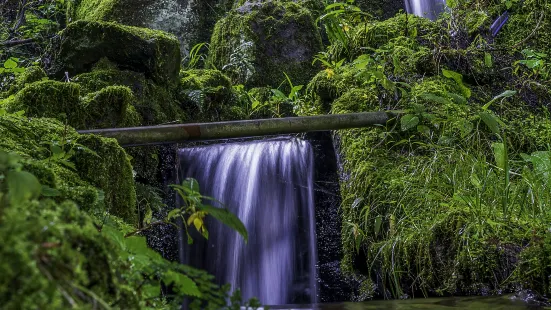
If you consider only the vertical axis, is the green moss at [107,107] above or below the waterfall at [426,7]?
below

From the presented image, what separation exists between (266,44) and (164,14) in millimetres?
2092

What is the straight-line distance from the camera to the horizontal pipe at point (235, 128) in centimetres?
411

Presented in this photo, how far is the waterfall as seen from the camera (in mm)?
8594

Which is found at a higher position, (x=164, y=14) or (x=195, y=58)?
(x=164, y=14)

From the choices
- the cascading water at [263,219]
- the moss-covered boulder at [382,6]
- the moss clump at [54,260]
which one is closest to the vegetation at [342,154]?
the moss clump at [54,260]

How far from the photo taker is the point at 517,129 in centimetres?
489

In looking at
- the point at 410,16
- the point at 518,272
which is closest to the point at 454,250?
the point at 518,272

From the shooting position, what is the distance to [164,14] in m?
9.52

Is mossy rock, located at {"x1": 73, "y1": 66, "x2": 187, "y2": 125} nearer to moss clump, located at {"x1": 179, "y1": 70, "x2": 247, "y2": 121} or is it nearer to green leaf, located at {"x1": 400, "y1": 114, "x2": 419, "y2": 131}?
moss clump, located at {"x1": 179, "y1": 70, "x2": 247, "y2": 121}

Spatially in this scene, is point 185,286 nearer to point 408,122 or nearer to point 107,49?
point 408,122

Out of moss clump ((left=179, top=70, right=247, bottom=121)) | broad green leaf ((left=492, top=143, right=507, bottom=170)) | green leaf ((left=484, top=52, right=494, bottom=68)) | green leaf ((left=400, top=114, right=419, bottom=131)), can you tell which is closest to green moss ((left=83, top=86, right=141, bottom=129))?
moss clump ((left=179, top=70, right=247, bottom=121))

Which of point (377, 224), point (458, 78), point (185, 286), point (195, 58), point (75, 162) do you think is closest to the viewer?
point (185, 286)

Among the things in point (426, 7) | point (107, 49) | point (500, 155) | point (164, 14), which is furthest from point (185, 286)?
point (164, 14)

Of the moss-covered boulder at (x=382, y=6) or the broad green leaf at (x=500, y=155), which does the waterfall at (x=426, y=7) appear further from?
the broad green leaf at (x=500, y=155)
